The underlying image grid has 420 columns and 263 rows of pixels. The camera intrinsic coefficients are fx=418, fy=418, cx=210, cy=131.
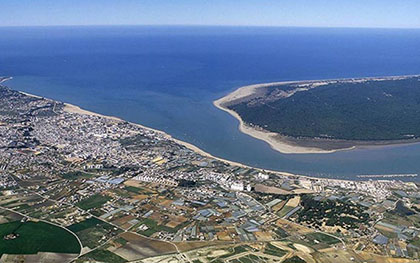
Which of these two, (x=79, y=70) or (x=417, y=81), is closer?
(x=417, y=81)

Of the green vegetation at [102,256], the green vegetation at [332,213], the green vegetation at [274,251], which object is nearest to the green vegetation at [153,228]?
the green vegetation at [102,256]

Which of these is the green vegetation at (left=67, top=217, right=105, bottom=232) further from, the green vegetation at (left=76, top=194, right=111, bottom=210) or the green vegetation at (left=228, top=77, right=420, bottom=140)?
the green vegetation at (left=228, top=77, right=420, bottom=140)

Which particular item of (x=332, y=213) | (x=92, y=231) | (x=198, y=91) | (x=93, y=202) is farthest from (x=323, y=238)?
(x=198, y=91)

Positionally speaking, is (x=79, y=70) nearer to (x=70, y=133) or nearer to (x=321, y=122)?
(x=70, y=133)

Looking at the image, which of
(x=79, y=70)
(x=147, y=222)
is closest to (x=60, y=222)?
(x=147, y=222)

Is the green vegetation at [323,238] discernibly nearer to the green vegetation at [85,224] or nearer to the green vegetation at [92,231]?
the green vegetation at [92,231]

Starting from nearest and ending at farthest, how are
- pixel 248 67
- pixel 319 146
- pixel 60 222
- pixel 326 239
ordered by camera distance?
pixel 326 239, pixel 60 222, pixel 319 146, pixel 248 67

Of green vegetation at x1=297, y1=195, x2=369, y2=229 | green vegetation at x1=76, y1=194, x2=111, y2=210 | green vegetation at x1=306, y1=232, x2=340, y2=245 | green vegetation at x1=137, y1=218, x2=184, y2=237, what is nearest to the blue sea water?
green vegetation at x1=297, y1=195, x2=369, y2=229

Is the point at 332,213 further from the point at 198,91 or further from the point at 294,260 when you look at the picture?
the point at 198,91
